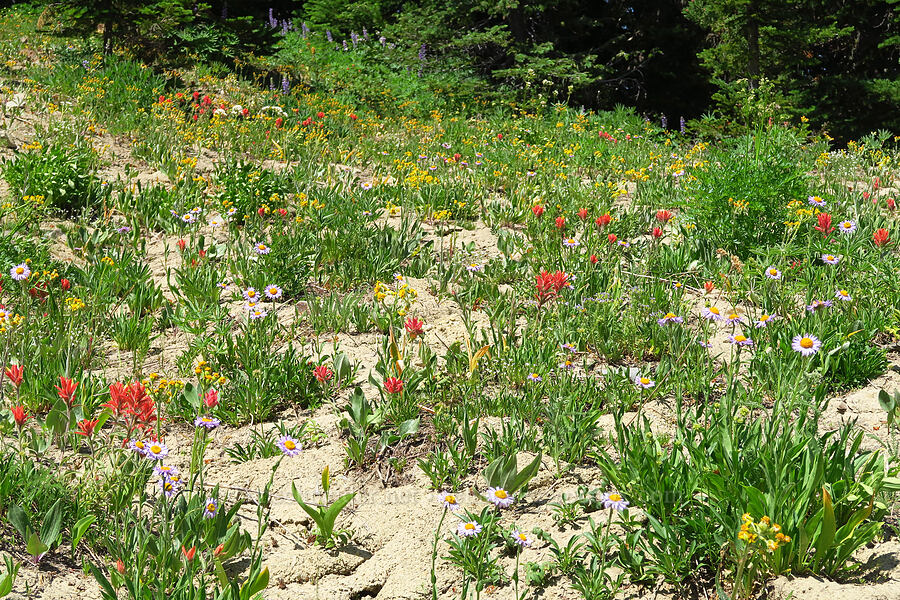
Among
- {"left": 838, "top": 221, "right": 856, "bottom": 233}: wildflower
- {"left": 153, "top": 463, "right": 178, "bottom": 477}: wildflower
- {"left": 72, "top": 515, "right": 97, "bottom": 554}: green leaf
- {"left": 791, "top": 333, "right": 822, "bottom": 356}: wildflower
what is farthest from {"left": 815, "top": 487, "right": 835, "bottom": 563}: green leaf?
{"left": 838, "top": 221, "right": 856, "bottom": 233}: wildflower

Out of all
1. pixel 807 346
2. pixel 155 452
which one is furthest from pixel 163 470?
pixel 807 346

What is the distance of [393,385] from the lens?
3443 mm

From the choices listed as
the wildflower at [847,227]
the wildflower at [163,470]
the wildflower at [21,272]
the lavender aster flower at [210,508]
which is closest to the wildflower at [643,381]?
the lavender aster flower at [210,508]

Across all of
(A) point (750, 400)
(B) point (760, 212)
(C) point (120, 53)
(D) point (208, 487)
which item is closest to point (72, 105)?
(C) point (120, 53)

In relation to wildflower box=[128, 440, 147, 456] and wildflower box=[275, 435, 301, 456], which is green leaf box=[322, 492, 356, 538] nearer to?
wildflower box=[275, 435, 301, 456]

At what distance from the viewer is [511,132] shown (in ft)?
31.8

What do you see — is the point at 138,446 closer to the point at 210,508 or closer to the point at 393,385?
the point at 210,508

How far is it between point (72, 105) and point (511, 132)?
17.7ft

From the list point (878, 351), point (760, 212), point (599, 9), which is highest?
point (599, 9)

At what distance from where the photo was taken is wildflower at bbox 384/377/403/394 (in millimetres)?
3443

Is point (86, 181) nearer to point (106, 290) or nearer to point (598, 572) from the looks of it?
point (106, 290)

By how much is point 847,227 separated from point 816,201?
0.41 meters

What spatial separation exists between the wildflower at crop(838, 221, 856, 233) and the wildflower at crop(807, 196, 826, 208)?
199 millimetres

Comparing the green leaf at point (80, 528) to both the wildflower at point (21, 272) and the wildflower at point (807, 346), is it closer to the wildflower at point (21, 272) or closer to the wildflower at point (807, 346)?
the wildflower at point (21, 272)
